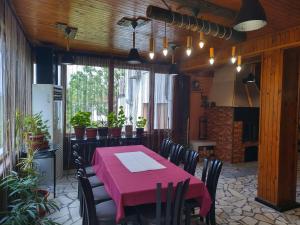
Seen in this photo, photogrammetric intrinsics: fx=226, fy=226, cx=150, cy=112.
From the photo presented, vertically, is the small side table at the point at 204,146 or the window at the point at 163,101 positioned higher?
the window at the point at 163,101

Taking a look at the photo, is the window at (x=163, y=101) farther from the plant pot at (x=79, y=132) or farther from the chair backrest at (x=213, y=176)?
the chair backrest at (x=213, y=176)

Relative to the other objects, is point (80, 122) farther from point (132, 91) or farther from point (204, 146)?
point (204, 146)

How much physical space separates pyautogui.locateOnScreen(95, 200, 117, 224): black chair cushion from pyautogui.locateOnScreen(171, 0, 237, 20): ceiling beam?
218 centimetres

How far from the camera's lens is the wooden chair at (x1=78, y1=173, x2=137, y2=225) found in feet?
6.63

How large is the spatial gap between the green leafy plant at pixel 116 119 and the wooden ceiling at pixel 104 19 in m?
1.44

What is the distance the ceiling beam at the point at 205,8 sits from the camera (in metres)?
2.27

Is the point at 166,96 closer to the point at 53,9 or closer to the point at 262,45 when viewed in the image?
the point at 262,45

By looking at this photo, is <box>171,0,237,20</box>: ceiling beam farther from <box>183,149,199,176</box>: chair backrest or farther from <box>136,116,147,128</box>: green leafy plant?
<box>136,116,147,128</box>: green leafy plant

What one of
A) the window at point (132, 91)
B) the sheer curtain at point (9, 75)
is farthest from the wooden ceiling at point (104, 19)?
the window at point (132, 91)

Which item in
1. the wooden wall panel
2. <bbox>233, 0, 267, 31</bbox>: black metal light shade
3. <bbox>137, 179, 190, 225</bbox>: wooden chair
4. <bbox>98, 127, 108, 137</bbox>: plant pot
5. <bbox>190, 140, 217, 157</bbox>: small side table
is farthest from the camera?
<bbox>190, 140, 217, 157</bbox>: small side table

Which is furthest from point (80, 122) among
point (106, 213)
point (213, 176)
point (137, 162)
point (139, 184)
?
point (213, 176)

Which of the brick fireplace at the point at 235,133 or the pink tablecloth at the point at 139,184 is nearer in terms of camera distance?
the pink tablecloth at the point at 139,184

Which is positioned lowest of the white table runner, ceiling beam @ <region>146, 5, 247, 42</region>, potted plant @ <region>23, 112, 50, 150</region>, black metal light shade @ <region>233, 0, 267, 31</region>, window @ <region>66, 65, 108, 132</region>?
the white table runner

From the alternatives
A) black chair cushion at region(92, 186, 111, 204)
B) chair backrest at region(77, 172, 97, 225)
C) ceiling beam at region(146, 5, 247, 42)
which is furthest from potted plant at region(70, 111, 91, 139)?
ceiling beam at region(146, 5, 247, 42)
